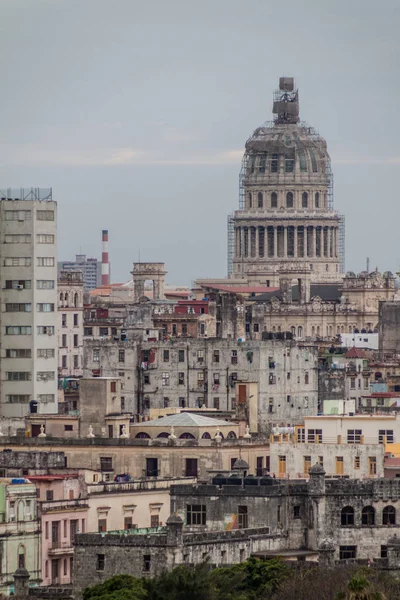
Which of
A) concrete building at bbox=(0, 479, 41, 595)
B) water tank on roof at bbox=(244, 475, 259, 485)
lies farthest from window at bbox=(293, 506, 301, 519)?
concrete building at bbox=(0, 479, 41, 595)

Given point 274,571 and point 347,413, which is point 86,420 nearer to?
point 347,413

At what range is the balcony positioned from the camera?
144 meters

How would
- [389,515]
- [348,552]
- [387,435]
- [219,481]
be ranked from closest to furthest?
[348,552], [389,515], [219,481], [387,435]

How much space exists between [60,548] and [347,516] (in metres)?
12.2

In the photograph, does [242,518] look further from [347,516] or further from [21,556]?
[21,556]

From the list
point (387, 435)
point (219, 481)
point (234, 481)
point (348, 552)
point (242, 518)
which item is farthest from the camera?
point (387, 435)

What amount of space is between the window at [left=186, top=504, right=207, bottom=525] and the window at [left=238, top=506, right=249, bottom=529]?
5.12 feet

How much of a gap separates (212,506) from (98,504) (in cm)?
778

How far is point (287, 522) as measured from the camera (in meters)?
143

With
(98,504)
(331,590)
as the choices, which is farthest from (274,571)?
(98,504)

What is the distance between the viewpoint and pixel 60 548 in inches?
5689

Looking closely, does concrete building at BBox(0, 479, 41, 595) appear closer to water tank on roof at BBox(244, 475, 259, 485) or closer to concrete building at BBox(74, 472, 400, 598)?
concrete building at BBox(74, 472, 400, 598)

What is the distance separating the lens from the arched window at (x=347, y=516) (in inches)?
5620

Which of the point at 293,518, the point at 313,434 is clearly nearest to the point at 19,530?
the point at 293,518
